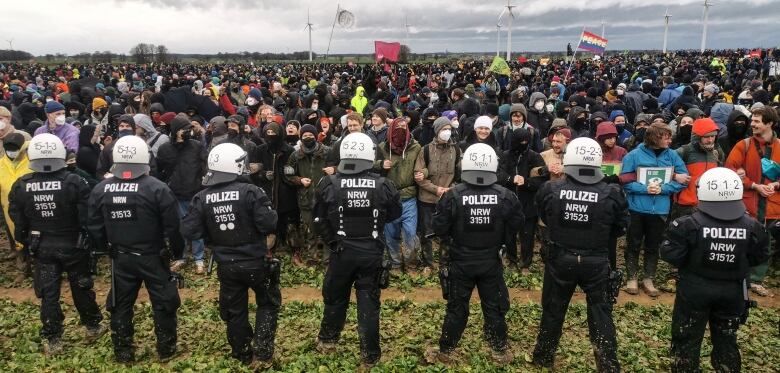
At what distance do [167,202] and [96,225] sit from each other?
0.90m

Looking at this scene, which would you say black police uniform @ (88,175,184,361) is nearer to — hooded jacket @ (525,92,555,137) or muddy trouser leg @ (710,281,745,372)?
muddy trouser leg @ (710,281,745,372)

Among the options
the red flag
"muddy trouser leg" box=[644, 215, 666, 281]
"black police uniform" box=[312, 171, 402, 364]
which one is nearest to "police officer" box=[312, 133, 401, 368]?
"black police uniform" box=[312, 171, 402, 364]

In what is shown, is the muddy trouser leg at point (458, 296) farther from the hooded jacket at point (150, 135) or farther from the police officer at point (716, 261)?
the hooded jacket at point (150, 135)

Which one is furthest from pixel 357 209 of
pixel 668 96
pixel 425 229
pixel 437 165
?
pixel 668 96

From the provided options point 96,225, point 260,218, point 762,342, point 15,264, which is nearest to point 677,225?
point 762,342

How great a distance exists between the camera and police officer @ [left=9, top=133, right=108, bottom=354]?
6035 millimetres

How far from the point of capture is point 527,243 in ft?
28.6

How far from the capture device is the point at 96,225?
5766 millimetres

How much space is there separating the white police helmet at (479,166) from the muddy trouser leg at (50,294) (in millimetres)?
5055

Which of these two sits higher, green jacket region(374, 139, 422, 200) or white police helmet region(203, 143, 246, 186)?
white police helmet region(203, 143, 246, 186)

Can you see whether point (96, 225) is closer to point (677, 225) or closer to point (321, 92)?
point (677, 225)

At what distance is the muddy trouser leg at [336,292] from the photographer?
5.78 metres

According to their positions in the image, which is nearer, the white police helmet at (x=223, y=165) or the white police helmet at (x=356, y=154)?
the white police helmet at (x=223, y=165)

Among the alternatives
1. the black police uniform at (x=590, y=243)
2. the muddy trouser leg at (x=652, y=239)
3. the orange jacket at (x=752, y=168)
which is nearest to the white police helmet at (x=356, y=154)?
the black police uniform at (x=590, y=243)
